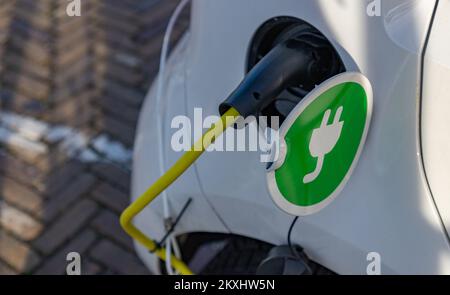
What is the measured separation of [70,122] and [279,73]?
61.9 inches

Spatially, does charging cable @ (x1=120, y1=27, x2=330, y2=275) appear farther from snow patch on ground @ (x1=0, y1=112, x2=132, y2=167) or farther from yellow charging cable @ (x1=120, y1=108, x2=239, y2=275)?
snow patch on ground @ (x1=0, y1=112, x2=132, y2=167)

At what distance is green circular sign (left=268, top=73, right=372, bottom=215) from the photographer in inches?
41.0

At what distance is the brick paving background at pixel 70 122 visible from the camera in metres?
2.16

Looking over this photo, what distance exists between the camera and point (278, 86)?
1.12m

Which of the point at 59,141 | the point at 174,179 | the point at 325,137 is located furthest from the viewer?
the point at 59,141

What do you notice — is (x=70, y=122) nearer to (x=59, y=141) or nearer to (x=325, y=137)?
(x=59, y=141)

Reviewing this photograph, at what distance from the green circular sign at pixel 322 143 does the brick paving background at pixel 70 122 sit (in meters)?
1.08

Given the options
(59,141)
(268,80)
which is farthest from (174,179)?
(59,141)

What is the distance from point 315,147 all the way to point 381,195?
13cm

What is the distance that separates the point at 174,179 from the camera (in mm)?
1187

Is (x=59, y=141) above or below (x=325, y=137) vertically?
below

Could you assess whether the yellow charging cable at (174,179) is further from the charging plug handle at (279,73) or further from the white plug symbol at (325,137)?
the white plug symbol at (325,137)
